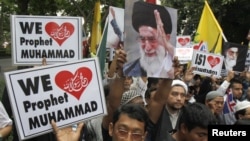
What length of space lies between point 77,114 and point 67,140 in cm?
32

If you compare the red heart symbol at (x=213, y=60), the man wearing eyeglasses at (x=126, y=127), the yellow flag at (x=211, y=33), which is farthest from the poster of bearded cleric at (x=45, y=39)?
the yellow flag at (x=211, y=33)

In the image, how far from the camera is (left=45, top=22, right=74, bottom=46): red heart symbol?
4.87m

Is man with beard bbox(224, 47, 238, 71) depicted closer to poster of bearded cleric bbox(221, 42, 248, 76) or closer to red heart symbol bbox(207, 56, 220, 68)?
poster of bearded cleric bbox(221, 42, 248, 76)

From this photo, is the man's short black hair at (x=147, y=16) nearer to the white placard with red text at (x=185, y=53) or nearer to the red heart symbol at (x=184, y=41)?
the white placard with red text at (x=185, y=53)

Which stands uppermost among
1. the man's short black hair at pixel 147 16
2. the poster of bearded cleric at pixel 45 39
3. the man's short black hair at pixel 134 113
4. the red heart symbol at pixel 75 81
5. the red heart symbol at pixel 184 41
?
the man's short black hair at pixel 147 16

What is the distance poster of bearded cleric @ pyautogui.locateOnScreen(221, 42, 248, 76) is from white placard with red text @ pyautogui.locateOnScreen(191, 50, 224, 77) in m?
0.98

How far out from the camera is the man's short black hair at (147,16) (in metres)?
3.82

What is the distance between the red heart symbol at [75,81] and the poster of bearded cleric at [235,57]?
18.8 ft

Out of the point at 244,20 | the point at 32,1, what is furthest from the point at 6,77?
the point at 244,20

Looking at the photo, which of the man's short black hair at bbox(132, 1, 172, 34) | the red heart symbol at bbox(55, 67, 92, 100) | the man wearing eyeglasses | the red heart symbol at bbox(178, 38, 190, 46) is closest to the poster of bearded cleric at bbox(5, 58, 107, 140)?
the red heart symbol at bbox(55, 67, 92, 100)

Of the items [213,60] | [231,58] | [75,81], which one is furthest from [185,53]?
[75,81]

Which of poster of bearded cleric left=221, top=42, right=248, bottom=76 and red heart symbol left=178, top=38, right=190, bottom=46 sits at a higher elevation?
red heart symbol left=178, top=38, right=190, bottom=46

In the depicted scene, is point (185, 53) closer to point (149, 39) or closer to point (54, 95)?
point (149, 39)

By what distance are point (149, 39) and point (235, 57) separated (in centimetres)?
526
